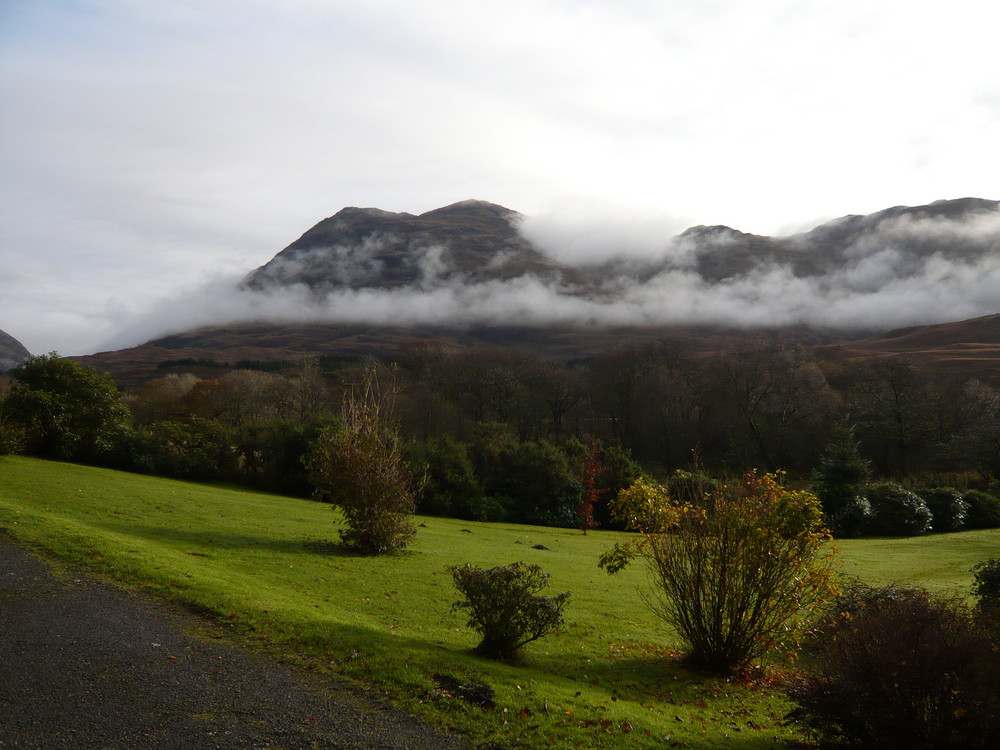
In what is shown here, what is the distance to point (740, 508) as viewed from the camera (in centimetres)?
1152

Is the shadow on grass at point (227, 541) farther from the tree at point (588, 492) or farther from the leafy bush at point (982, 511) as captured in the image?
the leafy bush at point (982, 511)

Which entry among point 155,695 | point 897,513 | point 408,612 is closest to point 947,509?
point 897,513

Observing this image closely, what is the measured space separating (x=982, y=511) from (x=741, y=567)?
135ft

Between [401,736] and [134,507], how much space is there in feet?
59.1

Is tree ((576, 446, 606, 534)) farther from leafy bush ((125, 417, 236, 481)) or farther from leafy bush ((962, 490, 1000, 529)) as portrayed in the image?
leafy bush ((962, 490, 1000, 529))

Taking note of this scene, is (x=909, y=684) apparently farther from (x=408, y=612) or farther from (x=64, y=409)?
(x=64, y=409)

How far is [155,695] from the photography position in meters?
7.12

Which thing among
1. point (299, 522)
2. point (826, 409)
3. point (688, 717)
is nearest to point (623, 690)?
point (688, 717)

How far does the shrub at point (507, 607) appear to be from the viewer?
10.0 m

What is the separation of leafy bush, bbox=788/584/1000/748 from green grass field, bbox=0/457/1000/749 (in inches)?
49.5

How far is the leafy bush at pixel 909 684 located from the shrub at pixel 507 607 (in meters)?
3.50

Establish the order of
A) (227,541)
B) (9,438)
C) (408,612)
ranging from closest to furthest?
(408,612) < (227,541) < (9,438)

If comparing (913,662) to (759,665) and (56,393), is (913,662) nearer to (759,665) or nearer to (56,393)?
(759,665)

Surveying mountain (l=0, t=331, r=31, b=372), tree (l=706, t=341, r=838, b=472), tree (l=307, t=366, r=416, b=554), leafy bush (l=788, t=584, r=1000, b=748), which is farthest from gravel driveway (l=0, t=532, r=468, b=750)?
mountain (l=0, t=331, r=31, b=372)
